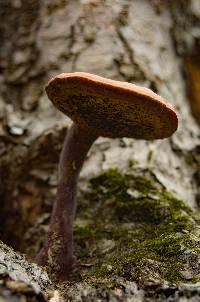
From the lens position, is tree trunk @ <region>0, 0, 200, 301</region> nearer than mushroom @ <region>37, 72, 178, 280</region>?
No

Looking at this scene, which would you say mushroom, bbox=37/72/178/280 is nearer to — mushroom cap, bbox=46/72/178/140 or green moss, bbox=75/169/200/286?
mushroom cap, bbox=46/72/178/140

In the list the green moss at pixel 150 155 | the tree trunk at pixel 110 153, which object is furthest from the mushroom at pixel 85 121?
the green moss at pixel 150 155

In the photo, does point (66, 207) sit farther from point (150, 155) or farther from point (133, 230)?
point (150, 155)

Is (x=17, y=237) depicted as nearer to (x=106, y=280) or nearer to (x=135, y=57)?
(x=106, y=280)

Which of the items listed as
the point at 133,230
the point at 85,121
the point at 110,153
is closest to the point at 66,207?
the point at 133,230

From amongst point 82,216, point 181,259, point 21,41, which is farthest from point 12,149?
point 181,259

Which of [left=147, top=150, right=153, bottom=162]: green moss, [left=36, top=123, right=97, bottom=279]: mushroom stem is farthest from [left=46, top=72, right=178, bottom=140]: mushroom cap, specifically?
[left=147, top=150, right=153, bottom=162]: green moss
